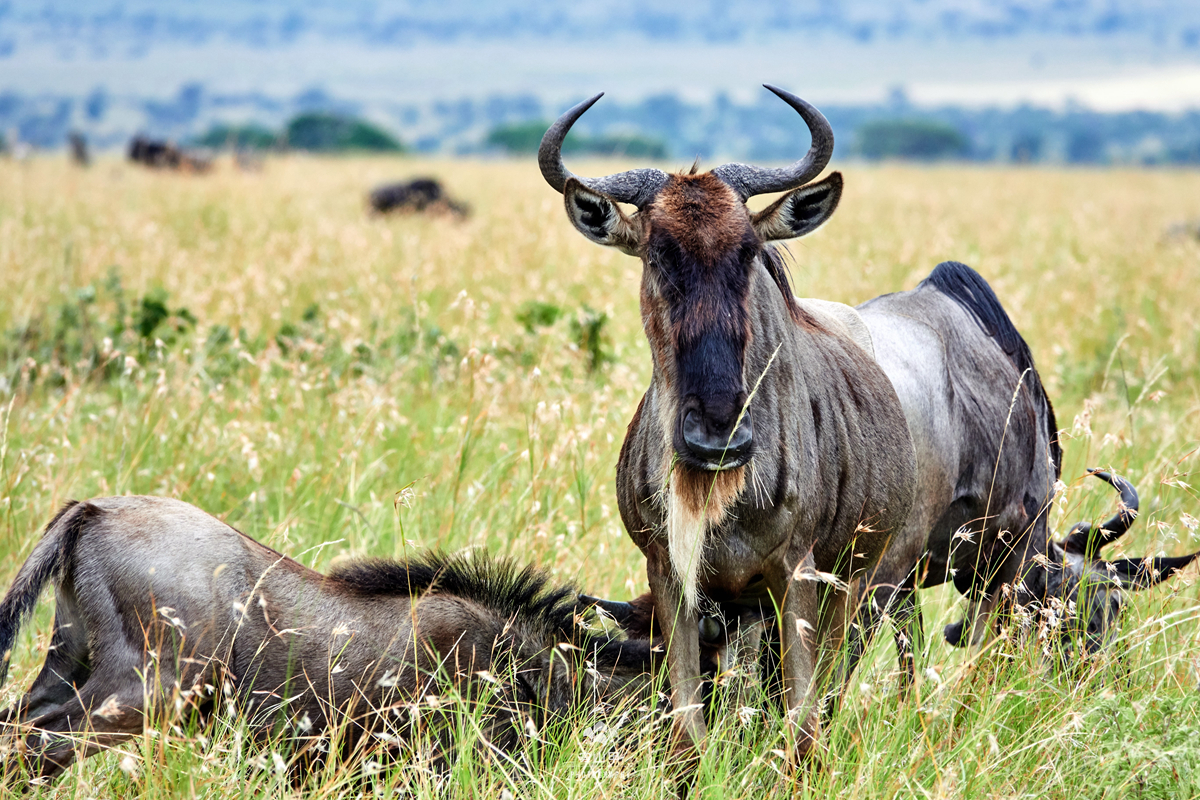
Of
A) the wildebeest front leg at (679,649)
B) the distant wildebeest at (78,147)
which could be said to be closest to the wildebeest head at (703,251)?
the wildebeest front leg at (679,649)

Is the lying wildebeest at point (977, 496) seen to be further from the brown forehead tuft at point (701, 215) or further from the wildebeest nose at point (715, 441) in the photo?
the brown forehead tuft at point (701, 215)

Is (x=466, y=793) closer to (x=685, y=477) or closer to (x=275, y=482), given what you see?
(x=685, y=477)

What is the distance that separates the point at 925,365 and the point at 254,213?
994cm

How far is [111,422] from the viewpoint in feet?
17.3

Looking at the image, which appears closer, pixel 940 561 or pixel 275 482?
pixel 940 561

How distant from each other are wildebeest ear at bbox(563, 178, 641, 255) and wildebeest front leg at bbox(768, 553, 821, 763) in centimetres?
107

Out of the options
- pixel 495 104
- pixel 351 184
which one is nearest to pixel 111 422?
pixel 351 184

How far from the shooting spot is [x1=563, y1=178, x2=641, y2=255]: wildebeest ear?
122 inches

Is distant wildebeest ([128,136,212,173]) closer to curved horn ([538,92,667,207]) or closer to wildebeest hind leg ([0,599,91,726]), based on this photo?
wildebeest hind leg ([0,599,91,726])

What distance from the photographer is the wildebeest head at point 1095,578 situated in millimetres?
3803


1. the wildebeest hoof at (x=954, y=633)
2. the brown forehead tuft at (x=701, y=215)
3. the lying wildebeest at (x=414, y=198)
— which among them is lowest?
the wildebeest hoof at (x=954, y=633)

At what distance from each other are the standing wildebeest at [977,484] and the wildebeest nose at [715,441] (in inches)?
43.0

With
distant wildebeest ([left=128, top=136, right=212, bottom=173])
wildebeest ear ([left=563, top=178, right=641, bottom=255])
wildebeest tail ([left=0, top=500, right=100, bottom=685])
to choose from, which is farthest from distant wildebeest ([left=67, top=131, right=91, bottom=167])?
wildebeest ear ([left=563, top=178, right=641, bottom=255])

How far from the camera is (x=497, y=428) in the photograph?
580 cm
